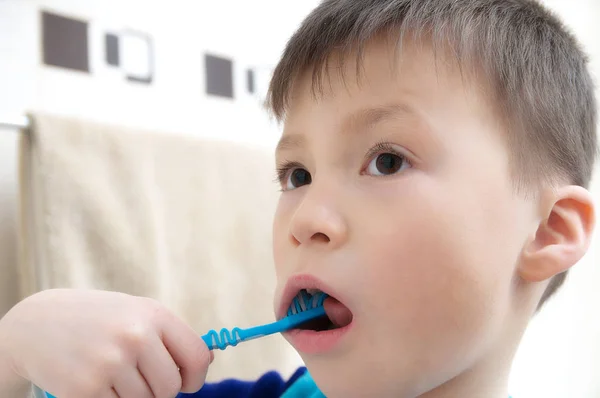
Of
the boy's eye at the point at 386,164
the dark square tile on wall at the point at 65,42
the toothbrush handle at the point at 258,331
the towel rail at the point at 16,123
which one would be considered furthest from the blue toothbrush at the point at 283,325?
the dark square tile on wall at the point at 65,42

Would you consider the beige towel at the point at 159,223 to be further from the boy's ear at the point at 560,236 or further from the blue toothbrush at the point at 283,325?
the boy's ear at the point at 560,236

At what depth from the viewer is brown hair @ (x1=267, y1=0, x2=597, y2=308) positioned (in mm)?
477

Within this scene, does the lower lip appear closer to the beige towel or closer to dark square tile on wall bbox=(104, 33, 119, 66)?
the beige towel

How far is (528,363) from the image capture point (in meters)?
1.32

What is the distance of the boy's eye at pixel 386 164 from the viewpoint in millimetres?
459

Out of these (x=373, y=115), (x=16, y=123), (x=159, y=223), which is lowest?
(x=373, y=115)

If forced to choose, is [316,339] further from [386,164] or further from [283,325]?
[386,164]

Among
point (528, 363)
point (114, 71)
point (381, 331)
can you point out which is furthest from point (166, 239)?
point (528, 363)

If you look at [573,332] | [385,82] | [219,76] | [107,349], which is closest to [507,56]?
[385,82]

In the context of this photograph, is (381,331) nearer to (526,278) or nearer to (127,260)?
(526,278)

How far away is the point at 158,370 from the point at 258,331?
0.30ft

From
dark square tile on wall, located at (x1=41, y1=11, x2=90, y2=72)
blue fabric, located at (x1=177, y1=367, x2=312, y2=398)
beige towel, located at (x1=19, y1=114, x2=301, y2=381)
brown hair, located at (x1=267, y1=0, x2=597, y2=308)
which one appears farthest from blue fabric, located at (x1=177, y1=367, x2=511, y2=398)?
dark square tile on wall, located at (x1=41, y1=11, x2=90, y2=72)

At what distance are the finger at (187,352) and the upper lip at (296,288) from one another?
8cm

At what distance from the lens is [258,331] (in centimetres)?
46
